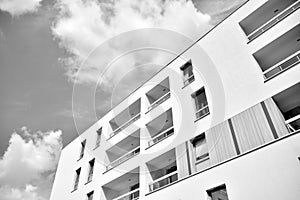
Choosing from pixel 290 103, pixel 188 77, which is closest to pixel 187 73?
pixel 188 77

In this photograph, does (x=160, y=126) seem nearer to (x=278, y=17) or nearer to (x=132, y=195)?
(x=132, y=195)

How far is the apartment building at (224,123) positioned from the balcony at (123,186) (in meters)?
0.08

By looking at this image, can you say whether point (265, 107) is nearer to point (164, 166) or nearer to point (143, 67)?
point (164, 166)

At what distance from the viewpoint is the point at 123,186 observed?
710 inches

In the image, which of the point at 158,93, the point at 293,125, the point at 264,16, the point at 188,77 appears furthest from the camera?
the point at 158,93

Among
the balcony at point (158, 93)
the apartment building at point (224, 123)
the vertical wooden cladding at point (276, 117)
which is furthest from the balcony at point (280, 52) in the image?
the balcony at point (158, 93)

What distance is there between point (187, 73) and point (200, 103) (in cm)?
343

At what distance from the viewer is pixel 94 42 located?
14.6m

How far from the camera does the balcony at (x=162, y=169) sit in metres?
13.9

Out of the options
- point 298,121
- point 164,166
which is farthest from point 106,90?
point 298,121

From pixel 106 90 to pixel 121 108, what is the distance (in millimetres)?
5745

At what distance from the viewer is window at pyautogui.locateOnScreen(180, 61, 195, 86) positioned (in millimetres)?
16028

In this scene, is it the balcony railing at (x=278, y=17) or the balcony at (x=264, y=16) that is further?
the balcony at (x=264, y=16)

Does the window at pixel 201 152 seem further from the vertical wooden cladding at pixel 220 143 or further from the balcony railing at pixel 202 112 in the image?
the balcony railing at pixel 202 112
